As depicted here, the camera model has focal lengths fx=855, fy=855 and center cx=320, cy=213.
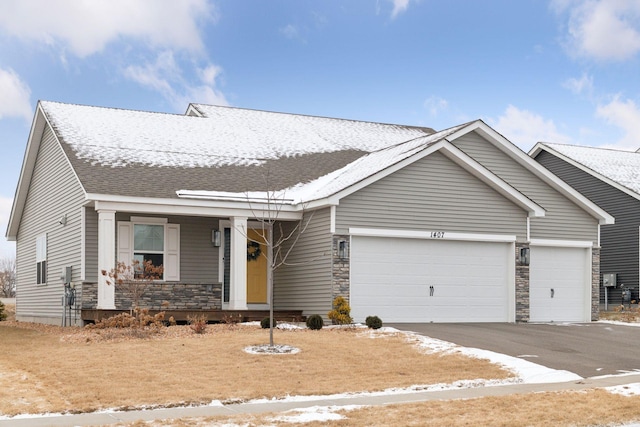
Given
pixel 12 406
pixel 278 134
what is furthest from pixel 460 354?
pixel 278 134

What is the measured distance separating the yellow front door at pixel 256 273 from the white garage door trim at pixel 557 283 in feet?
25.2

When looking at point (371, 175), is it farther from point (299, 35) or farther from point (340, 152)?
point (299, 35)

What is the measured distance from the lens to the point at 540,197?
2547cm

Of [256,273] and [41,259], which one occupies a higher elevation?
[41,259]

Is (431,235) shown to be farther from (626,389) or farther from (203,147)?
(626,389)

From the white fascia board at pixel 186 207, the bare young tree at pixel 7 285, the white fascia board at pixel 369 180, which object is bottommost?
the bare young tree at pixel 7 285

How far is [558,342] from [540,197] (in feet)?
24.5

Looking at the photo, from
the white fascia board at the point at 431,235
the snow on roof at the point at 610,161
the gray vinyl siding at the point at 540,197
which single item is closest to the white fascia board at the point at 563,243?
the gray vinyl siding at the point at 540,197

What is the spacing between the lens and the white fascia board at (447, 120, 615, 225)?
24422 millimetres

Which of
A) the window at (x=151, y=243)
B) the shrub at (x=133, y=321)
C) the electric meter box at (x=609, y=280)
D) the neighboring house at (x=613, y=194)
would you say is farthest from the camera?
the electric meter box at (x=609, y=280)

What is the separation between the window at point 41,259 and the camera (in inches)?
1056

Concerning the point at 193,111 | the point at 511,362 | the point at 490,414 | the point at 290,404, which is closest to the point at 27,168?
the point at 193,111

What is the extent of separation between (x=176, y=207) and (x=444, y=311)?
298 inches

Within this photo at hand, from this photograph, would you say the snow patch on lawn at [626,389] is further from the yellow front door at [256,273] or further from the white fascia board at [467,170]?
the yellow front door at [256,273]
